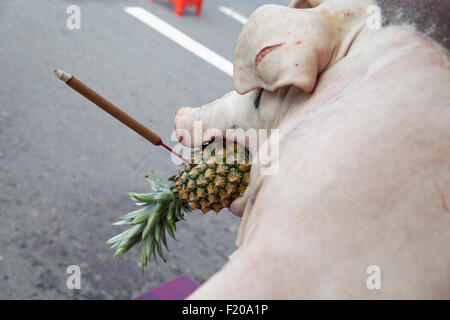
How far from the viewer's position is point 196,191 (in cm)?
131

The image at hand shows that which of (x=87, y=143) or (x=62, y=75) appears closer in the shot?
(x=62, y=75)

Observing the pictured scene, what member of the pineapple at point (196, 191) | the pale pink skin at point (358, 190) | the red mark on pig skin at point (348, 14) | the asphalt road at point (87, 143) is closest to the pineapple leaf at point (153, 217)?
the pineapple at point (196, 191)

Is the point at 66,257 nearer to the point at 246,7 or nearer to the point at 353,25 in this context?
the point at 353,25

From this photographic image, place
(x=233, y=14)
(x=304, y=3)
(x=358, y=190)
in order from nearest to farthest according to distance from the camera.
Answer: (x=358, y=190)
(x=304, y=3)
(x=233, y=14)

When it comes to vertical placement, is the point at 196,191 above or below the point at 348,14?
below

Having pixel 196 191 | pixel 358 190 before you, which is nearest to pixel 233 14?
pixel 196 191

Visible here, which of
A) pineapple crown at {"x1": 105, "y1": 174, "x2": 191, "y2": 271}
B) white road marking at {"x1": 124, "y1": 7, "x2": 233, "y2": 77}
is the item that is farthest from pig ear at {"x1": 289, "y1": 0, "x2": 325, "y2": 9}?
white road marking at {"x1": 124, "y1": 7, "x2": 233, "y2": 77}

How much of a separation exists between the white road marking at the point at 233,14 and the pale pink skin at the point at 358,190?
545 cm

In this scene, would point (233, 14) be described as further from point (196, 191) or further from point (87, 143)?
point (196, 191)

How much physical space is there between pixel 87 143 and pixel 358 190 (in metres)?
3.24

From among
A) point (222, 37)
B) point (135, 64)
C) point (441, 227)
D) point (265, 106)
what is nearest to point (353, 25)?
point (265, 106)

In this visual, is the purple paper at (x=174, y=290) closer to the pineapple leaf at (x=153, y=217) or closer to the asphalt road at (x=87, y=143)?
the asphalt road at (x=87, y=143)

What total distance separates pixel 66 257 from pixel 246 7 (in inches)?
185

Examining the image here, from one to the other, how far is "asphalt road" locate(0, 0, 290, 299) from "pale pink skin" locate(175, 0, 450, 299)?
2.28m
